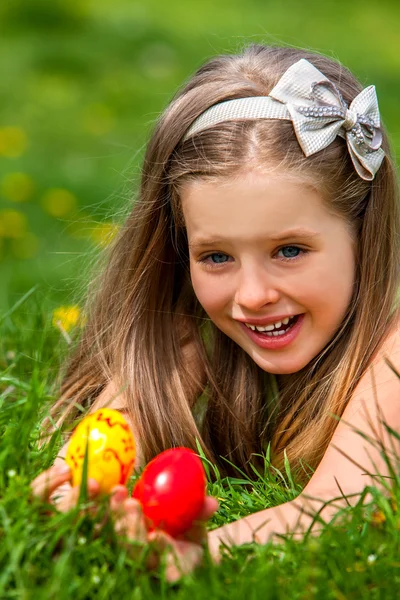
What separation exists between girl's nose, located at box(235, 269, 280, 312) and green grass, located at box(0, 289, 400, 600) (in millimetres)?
660

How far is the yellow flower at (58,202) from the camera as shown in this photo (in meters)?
6.47

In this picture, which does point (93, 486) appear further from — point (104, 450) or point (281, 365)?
point (281, 365)

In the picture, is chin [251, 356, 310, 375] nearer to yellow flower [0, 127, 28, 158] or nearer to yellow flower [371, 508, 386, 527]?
yellow flower [371, 508, 386, 527]

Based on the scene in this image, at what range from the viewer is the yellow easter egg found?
2.25 m

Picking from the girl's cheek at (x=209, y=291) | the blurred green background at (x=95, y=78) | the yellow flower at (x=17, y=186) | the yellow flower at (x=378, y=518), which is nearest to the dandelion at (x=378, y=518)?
the yellow flower at (x=378, y=518)

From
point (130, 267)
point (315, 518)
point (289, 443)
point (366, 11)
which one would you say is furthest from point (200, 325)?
point (366, 11)

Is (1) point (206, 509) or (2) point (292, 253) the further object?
(2) point (292, 253)

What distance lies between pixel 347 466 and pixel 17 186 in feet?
15.0

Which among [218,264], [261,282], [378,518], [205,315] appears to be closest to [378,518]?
[378,518]

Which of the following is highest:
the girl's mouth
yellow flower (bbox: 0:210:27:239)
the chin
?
yellow flower (bbox: 0:210:27:239)

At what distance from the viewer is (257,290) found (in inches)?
112

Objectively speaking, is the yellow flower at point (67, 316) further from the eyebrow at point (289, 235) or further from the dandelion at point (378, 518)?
the dandelion at point (378, 518)

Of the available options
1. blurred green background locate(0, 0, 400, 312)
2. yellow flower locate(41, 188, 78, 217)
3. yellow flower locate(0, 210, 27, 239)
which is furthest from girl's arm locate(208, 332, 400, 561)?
yellow flower locate(41, 188, 78, 217)

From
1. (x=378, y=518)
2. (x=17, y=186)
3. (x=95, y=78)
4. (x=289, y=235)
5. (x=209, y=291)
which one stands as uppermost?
(x=95, y=78)
